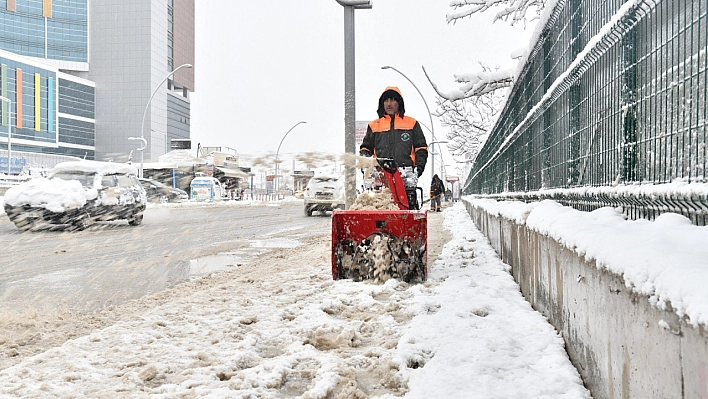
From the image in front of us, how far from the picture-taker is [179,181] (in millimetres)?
46656

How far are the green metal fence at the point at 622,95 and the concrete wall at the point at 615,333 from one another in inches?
20.3

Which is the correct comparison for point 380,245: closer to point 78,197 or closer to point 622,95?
point 622,95

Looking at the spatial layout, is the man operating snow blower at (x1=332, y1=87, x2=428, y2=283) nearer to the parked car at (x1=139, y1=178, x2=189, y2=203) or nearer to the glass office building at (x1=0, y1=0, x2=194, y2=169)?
the parked car at (x1=139, y1=178, x2=189, y2=203)

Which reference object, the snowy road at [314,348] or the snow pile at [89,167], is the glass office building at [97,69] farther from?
the snowy road at [314,348]

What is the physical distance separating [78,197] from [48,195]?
2.02ft

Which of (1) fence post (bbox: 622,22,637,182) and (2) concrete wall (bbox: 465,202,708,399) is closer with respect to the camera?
(2) concrete wall (bbox: 465,202,708,399)

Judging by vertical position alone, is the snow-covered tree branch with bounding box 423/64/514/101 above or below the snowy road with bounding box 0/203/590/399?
above

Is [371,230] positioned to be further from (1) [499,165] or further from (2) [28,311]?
(1) [499,165]

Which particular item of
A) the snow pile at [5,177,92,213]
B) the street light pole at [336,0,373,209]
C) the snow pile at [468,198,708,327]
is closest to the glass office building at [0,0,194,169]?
the snow pile at [5,177,92,213]

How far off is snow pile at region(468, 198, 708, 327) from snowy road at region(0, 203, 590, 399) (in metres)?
Result: 0.71

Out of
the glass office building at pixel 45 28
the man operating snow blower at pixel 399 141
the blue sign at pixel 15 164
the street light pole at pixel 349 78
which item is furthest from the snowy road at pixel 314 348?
the glass office building at pixel 45 28

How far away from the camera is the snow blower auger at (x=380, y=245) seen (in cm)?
566

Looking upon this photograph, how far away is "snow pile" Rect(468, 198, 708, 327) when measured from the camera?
1578 mm

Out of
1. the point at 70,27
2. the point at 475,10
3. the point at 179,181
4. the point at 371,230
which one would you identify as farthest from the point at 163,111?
the point at 371,230
